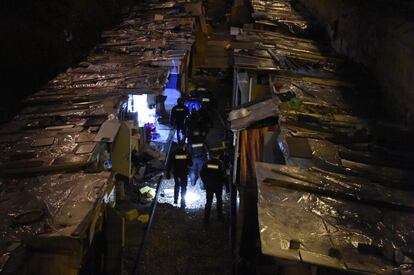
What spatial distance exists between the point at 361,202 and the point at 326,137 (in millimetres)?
1795

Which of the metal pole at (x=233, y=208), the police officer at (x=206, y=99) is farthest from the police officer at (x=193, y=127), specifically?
the metal pole at (x=233, y=208)

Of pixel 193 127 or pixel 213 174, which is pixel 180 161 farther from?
pixel 193 127

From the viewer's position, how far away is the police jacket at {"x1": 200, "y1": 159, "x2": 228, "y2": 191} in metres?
10.0

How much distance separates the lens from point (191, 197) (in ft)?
38.3

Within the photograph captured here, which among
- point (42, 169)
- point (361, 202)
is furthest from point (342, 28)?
point (42, 169)

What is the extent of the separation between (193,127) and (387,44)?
6939 millimetres

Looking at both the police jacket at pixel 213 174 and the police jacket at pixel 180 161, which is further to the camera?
the police jacket at pixel 180 161

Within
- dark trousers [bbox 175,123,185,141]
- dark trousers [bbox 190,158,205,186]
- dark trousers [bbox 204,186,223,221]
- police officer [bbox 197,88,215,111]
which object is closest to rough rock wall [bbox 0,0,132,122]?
dark trousers [bbox 175,123,185,141]

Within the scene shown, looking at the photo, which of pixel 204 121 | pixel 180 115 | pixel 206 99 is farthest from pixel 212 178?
pixel 206 99

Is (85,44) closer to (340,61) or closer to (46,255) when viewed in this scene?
(340,61)

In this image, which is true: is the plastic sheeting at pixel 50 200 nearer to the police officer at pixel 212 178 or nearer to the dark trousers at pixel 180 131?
the police officer at pixel 212 178

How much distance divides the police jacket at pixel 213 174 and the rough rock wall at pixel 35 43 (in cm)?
756

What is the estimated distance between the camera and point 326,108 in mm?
7934

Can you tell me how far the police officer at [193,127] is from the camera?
13.5 meters
